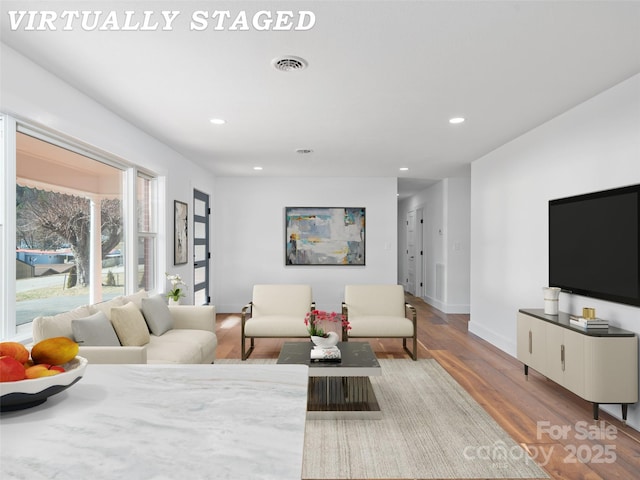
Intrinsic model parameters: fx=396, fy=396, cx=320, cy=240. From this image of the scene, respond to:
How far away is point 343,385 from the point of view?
10.9 ft

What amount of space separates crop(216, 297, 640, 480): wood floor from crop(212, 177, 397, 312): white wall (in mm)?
1971

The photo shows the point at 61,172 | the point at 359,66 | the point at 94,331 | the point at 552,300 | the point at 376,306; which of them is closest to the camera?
the point at 359,66

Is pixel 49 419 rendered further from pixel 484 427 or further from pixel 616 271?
pixel 616 271

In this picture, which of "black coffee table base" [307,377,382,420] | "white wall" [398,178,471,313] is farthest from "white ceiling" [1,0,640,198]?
"white wall" [398,178,471,313]

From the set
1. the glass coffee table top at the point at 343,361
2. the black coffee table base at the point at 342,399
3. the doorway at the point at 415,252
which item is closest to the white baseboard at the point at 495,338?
the glass coffee table top at the point at 343,361

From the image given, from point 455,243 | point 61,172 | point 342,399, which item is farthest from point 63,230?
point 455,243

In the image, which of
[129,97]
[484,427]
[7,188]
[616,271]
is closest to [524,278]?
[616,271]

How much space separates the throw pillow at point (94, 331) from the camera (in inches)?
105

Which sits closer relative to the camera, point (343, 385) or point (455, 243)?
point (343, 385)

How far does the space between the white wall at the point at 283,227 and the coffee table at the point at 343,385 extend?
3546mm

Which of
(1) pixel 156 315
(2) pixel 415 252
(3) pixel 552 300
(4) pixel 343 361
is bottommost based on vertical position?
(4) pixel 343 361

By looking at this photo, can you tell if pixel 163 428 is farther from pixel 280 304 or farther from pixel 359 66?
pixel 280 304

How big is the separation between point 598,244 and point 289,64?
2.76 meters

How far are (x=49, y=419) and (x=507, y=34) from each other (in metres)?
2.64
